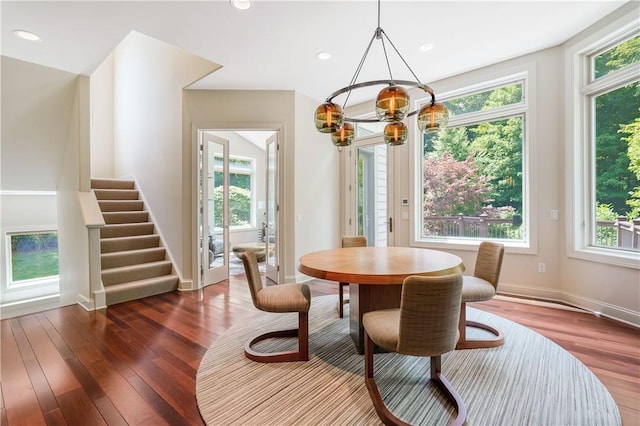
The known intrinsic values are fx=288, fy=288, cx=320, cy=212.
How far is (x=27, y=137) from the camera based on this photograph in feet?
12.0

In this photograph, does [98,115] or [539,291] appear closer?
[539,291]

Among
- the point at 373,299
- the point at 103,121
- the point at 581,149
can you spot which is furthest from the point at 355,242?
the point at 103,121

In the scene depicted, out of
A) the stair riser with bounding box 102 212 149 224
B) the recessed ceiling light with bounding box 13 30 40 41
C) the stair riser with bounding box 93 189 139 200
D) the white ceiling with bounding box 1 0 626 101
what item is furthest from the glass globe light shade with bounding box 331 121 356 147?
the stair riser with bounding box 93 189 139 200

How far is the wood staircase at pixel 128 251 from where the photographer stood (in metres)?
3.89

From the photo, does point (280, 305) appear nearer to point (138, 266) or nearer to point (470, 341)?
point (470, 341)

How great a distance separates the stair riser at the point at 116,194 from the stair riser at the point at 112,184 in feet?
0.91

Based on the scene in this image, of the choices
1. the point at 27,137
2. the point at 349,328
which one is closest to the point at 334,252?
the point at 349,328

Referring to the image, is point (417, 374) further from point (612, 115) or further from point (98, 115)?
point (98, 115)

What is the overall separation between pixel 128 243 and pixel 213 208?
138 centimetres

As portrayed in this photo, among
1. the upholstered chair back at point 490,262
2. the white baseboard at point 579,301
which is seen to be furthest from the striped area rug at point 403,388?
the white baseboard at point 579,301

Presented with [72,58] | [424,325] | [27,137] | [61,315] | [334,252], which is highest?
[72,58]

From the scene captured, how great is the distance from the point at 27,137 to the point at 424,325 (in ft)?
16.5

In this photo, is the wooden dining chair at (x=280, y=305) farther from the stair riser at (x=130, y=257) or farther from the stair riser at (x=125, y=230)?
the stair riser at (x=125, y=230)

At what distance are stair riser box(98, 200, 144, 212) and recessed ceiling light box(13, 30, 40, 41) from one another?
9.00 ft
